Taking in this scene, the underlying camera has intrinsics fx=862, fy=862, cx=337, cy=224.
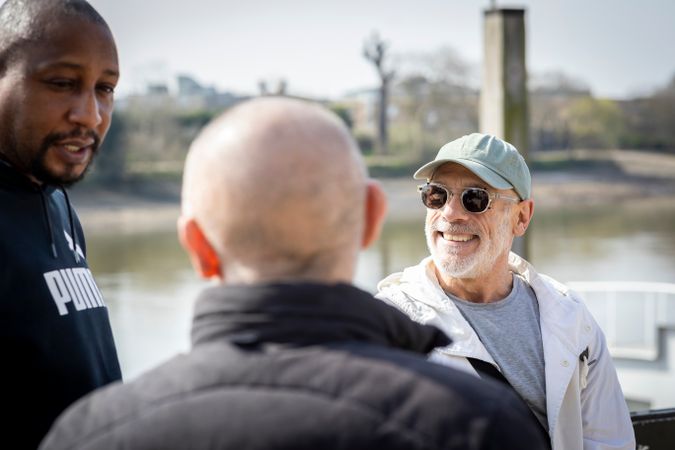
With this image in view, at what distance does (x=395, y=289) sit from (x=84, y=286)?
0.91 meters

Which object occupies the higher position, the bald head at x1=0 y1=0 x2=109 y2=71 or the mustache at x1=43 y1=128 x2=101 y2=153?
the bald head at x1=0 y1=0 x2=109 y2=71

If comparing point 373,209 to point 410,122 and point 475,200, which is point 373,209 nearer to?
point 475,200

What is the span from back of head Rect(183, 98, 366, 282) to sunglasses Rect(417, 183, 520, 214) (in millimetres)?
1307

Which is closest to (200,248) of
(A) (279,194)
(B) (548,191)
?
(A) (279,194)

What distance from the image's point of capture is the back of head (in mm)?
967

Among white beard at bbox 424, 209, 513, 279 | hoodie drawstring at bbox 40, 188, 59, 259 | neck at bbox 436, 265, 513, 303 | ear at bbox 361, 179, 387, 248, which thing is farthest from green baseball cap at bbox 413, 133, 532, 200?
ear at bbox 361, 179, 387, 248

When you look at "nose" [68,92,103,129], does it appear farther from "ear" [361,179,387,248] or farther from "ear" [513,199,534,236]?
"ear" [513,199,534,236]

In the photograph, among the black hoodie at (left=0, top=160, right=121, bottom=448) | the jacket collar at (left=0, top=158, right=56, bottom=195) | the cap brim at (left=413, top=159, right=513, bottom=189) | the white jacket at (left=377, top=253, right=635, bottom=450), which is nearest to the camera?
the black hoodie at (left=0, top=160, right=121, bottom=448)

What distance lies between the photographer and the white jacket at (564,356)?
2062mm

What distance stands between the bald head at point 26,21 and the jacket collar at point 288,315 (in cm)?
83

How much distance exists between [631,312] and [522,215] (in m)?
8.50

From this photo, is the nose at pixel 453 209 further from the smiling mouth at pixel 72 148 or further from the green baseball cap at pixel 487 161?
the smiling mouth at pixel 72 148

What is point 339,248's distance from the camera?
1.00 m

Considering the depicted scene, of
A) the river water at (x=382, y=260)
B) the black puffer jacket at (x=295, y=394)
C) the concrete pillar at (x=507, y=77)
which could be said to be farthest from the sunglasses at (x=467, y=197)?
the river water at (x=382, y=260)
